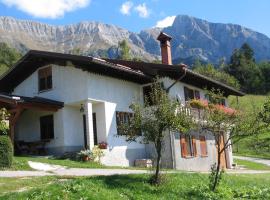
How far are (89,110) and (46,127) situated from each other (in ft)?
11.9

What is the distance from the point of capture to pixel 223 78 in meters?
67.5

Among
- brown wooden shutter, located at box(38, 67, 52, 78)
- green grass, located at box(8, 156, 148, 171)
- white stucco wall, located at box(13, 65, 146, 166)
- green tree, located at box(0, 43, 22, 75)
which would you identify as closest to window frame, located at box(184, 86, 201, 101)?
white stucco wall, located at box(13, 65, 146, 166)

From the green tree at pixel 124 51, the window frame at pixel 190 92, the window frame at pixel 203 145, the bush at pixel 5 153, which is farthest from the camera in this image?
the green tree at pixel 124 51

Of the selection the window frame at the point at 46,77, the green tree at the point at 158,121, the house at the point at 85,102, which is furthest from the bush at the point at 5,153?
the window frame at the point at 46,77

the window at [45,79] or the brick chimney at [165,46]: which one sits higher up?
the brick chimney at [165,46]

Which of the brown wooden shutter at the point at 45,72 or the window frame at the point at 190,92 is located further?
the window frame at the point at 190,92

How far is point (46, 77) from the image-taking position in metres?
26.5

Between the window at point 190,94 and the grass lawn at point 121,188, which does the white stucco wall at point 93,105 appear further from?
the grass lawn at point 121,188

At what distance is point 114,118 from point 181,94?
4874mm

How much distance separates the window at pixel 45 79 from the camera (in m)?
26.3

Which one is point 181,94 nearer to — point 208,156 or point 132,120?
point 208,156

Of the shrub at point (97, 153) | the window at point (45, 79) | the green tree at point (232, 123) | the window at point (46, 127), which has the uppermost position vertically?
the window at point (45, 79)

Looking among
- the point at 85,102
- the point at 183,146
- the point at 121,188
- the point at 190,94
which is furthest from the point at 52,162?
the point at 190,94

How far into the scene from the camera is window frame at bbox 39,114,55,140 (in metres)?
25.4
